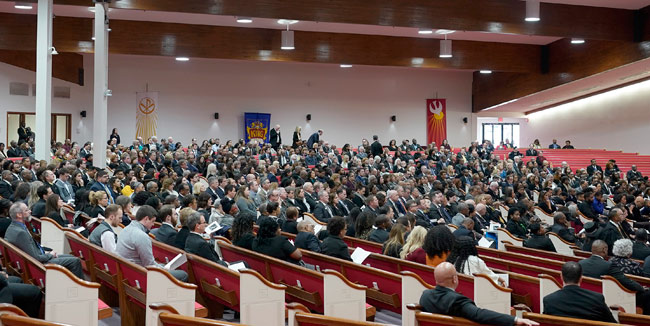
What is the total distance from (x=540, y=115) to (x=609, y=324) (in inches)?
964

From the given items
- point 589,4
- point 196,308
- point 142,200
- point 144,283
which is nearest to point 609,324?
point 196,308

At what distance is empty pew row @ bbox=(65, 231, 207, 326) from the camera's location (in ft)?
14.5

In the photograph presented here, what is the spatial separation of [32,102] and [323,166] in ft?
31.8

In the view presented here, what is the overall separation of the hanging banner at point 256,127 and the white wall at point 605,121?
11458mm

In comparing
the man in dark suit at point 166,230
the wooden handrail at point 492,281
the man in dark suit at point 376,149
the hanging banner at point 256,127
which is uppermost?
the hanging banner at point 256,127

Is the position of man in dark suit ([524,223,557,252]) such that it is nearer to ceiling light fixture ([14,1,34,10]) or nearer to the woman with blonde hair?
the woman with blonde hair

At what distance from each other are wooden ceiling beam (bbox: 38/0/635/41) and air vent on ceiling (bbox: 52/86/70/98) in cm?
892

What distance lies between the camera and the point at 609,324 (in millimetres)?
3723

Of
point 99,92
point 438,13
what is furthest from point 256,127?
point 99,92

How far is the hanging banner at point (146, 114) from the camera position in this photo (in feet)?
71.2

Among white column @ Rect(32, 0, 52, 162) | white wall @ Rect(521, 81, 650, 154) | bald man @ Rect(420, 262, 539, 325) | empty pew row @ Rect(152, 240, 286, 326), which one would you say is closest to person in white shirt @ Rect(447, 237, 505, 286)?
empty pew row @ Rect(152, 240, 286, 326)

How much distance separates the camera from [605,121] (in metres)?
24.0

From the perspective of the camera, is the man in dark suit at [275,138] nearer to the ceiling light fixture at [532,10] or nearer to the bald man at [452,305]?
the ceiling light fixture at [532,10]

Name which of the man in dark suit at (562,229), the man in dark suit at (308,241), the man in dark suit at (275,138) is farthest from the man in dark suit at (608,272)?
the man in dark suit at (275,138)
